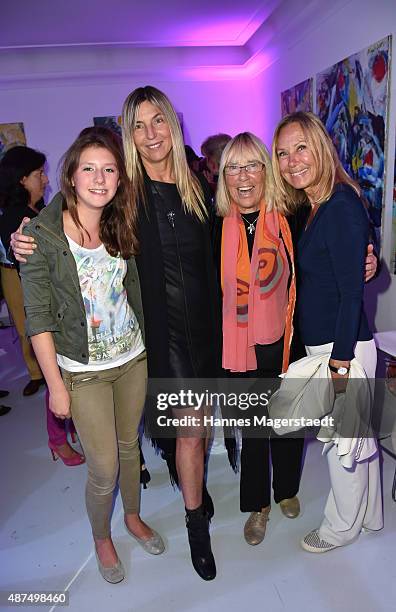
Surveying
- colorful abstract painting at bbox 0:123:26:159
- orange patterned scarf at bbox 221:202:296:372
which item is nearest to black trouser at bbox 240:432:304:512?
orange patterned scarf at bbox 221:202:296:372

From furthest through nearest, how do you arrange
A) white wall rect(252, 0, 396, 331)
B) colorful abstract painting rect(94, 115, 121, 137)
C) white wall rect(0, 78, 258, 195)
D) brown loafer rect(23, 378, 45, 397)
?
colorful abstract painting rect(94, 115, 121, 137)
white wall rect(0, 78, 258, 195)
brown loafer rect(23, 378, 45, 397)
white wall rect(252, 0, 396, 331)

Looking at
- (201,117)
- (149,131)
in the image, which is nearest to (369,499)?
(149,131)

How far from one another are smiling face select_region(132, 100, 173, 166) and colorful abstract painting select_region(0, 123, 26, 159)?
16.0ft

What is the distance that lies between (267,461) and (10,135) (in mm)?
5479

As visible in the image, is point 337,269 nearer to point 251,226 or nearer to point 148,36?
point 251,226

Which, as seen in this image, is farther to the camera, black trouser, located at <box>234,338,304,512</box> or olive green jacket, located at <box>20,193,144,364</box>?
black trouser, located at <box>234,338,304,512</box>

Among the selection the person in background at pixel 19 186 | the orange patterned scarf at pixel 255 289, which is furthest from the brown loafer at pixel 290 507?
the person in background at pixel 19 186

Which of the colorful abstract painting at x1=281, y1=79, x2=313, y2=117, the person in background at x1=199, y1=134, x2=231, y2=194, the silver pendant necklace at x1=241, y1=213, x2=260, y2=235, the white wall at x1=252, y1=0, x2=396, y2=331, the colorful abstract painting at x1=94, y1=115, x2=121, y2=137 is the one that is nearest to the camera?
the silver pendant necklace at x1=241, y1=213, x2=260, y2=235

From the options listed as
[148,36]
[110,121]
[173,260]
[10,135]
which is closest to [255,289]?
[173,260]

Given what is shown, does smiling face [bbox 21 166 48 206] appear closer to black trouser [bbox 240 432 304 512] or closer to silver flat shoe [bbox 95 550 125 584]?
black trouser [bbox 240 432 304 512]

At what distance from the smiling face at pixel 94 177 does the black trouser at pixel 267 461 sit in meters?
0.85

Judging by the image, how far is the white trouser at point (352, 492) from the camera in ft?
5.47

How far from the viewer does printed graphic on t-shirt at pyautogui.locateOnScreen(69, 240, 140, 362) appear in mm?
1455

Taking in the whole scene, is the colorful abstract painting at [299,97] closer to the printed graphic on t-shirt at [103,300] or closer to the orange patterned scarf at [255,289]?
the orange patterned scarf at [255,289]
